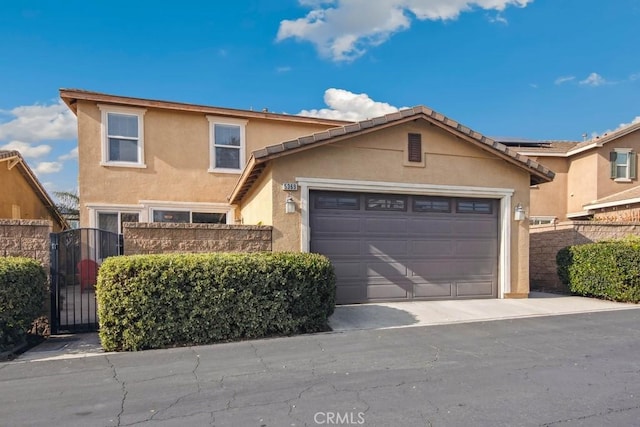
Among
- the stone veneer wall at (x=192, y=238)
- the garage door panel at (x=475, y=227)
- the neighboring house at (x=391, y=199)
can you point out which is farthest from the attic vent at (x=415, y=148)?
the stone veneer wall at (x=192, y=238)

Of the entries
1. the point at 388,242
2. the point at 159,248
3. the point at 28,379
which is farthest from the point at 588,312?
the point at 28,379

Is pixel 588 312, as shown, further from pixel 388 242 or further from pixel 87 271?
pixel 87 271

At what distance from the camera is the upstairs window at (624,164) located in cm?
1889

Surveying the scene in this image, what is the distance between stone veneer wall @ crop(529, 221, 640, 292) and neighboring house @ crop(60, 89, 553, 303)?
239cm

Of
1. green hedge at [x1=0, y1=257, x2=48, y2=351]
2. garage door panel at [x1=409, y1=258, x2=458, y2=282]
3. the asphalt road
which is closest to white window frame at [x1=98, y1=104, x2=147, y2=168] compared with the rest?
green hedge at [x1=0, y1=257, x2=48, y2=351]

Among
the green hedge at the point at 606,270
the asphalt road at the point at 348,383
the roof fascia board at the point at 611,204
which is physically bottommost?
the asphalt road at the point at 348,383

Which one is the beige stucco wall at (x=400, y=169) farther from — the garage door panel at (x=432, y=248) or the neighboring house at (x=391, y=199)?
the garage door panel at (x=432, y=248)

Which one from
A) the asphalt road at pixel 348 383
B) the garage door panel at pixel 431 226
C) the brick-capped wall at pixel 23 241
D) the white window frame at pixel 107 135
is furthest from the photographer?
the white window frame at pixel 107 135

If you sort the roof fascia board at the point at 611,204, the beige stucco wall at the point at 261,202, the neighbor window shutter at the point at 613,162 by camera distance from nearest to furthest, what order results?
the beige stucco wall at the point at 261,202
the roof fascia board at the point at 611,204
the neighbor window shutter at the point at 613,162

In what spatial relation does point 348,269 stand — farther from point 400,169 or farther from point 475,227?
point 475,227

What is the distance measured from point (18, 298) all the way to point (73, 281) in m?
1.14

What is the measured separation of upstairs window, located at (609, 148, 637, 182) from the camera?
18891 mm

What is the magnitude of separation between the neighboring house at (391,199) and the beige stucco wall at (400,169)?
2cm

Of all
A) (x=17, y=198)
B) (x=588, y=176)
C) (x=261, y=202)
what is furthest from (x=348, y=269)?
(x=588, y=176)
